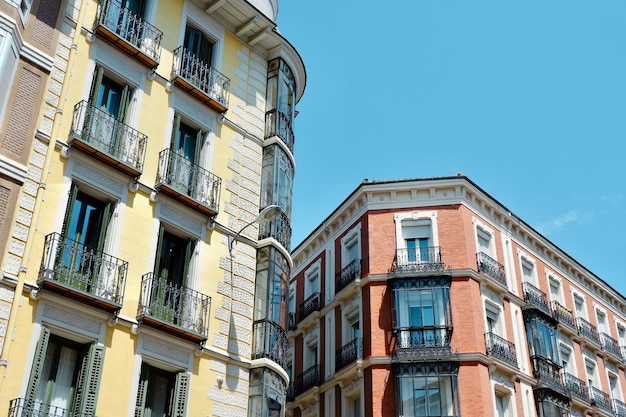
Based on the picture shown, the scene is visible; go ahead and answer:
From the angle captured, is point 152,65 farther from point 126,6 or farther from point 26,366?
point 26,366

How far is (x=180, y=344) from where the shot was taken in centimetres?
1565

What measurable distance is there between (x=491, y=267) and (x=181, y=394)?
747 inches

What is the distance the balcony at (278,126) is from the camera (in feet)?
67.3

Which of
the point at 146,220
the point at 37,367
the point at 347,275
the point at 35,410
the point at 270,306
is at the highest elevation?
the point at 347,275

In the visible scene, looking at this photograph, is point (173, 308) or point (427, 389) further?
point (427, 389)

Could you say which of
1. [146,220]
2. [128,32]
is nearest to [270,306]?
[146,220]

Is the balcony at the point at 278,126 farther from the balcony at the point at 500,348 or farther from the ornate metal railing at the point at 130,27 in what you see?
the balcony at the point at 500,348

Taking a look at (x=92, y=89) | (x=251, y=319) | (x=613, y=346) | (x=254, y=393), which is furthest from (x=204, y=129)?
(x=613, y=346)

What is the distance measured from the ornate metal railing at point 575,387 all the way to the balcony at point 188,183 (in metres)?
21.5

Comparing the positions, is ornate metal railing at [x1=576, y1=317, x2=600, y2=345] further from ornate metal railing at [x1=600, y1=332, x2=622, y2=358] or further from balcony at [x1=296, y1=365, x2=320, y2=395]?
balcony at [x1=296, y1=365, x2=320, y2=395]

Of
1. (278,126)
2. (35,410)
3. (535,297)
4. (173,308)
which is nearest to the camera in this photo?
(35,410)

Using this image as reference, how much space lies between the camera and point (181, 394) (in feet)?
50.2

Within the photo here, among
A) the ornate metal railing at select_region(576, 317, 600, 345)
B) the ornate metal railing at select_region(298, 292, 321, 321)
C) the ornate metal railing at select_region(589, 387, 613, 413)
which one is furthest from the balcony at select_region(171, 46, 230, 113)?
the ornate metal railing at select_region(589, 387, 613, 413)

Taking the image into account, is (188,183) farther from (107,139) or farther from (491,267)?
(491,267)
